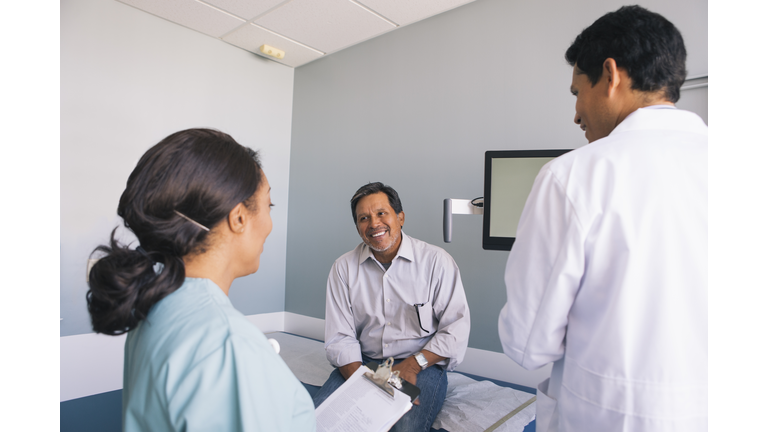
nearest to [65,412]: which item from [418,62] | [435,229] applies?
[435,229]

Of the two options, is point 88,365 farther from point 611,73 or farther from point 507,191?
point 611,73

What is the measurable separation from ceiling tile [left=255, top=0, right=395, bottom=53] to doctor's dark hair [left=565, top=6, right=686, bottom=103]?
7.26ft

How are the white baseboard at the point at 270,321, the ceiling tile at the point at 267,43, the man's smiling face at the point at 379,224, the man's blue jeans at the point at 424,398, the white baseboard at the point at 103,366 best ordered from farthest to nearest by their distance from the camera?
the white baseboard at the point at 270,321
the ceiling tile at the point at 267,43
the white baseboard at the point at 103,366
the man's smiling face at the point at 379,224
the man's blue jeans at the point at 424,398

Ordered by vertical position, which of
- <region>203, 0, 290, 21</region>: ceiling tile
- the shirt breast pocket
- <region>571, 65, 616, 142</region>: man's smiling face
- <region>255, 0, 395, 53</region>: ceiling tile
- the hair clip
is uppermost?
<region>203, 0, 290, 21</region>: ceiling tile

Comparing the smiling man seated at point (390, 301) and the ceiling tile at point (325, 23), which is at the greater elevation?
the ceiling tile at point (325, 23)

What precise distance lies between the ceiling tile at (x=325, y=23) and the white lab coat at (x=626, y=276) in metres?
2.42

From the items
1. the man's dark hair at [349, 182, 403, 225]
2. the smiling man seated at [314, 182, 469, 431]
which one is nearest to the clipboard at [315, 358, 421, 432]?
the smiling man seated at [314, 182, 469, 431]

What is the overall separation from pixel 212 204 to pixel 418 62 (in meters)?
2.57

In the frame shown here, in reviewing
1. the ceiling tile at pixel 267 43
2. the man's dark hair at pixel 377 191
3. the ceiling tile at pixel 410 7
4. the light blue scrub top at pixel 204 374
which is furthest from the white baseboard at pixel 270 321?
the light blue scrub top at pixel 204 374

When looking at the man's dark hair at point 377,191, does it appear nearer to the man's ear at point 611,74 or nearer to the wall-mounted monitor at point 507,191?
the wall-mounted monitor at point 507,191

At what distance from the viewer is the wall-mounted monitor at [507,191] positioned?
186 centimetres

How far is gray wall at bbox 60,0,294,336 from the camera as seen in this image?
269cm

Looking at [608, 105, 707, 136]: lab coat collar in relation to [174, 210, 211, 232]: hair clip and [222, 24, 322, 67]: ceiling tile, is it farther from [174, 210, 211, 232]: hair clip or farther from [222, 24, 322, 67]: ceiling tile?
[222, 24, 322, 67]: ceiling tile

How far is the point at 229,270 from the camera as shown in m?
0.89
